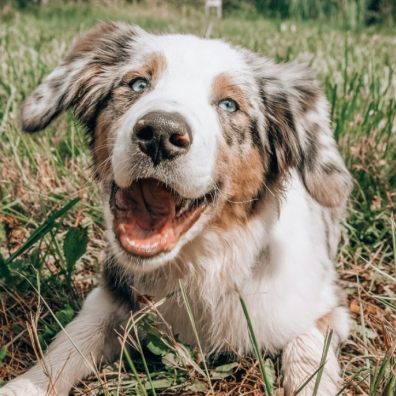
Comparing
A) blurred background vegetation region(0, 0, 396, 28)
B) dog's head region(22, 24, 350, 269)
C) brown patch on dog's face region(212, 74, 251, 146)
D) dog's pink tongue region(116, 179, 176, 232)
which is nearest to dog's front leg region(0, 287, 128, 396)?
dog's head region(22, 24, 350, 269)

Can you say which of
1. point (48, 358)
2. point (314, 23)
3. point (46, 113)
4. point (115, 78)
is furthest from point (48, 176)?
point (314, 23)

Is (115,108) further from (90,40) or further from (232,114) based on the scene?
(90,40)

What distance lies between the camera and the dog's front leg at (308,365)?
2.08m

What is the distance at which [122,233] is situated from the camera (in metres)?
2.03

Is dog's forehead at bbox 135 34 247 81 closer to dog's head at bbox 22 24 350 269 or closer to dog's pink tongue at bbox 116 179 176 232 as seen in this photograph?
dog's head at bbox 22 24 350 269

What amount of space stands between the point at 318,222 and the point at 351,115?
1.22m

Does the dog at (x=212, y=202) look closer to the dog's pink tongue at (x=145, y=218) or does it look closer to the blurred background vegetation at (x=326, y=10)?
the dog's pink tongue at (x=145, y=218)

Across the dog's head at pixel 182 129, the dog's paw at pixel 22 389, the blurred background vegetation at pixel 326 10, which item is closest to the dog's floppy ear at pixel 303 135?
the dog's head at pixel 182 129

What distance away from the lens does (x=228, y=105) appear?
227 centimetres

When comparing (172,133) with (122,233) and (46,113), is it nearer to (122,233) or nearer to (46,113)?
(122,233)

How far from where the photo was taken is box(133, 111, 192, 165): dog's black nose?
1830 millimetres

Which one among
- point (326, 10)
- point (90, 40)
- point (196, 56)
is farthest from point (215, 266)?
point (326, 10)

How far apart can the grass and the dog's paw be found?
0.12m

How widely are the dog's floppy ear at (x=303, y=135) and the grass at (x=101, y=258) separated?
28 cm
